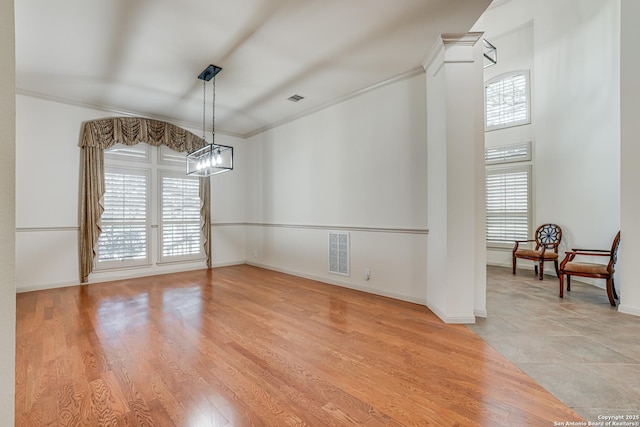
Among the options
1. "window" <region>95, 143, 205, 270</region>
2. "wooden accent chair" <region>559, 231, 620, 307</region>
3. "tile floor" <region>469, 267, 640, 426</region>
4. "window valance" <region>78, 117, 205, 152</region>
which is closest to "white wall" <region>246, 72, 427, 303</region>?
"tile floor" <region>469, 267, 640, 426</region>

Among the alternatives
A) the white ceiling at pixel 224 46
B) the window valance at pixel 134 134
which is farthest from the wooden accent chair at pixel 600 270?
the window valance at pixel 134 134

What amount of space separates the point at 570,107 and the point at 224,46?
5.67m

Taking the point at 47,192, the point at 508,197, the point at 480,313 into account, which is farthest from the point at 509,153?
the point at 47,192

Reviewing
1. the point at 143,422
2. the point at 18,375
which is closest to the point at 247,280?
the point at 18,375

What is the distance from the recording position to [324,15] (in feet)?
8.62

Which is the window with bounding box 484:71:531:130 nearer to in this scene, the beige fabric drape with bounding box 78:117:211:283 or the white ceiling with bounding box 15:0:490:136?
the white ceiling with bounding box 15:0:490:136

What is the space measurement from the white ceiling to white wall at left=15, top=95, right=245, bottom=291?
0.96 ft

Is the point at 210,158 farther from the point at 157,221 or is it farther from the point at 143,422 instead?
the point at 143,422

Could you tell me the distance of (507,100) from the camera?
5.93 meters

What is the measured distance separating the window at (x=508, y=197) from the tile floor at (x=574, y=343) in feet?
6.29

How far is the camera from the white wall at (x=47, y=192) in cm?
414

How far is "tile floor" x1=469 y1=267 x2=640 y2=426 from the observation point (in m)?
1.75

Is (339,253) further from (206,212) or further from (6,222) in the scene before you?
(6,222)

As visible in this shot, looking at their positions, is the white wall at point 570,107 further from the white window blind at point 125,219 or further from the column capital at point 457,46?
the white window blind at point 125,219
